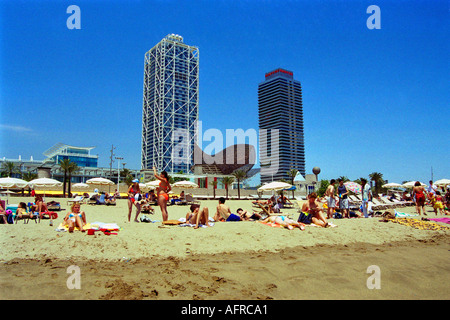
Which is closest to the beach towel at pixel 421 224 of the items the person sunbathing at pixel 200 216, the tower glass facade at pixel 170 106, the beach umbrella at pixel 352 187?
the person sunbathing at pixel 200 216

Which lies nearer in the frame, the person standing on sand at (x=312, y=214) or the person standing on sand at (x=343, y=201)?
the person standing on sand at (x=312, y=214)

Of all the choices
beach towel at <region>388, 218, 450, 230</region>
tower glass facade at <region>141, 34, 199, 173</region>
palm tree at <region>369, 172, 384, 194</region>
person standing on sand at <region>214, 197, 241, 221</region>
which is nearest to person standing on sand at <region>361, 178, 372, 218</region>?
beach towel at <region>388, 218, 450, 230</region>

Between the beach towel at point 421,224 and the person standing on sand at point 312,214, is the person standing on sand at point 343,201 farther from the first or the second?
the person standing on sand at point 312,214

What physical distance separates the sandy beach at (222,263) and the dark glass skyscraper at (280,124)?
13707 centimetres

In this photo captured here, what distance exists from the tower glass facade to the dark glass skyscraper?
46.0m

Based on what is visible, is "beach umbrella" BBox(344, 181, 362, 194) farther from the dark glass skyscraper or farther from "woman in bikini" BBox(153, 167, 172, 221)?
the dark glass skyscraper

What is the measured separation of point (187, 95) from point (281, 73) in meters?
60.2

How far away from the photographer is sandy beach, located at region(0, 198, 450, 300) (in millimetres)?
3225

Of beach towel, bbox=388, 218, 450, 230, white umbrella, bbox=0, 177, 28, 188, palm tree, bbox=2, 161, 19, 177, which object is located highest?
palm tree, bbox=2, 161, 19, 177

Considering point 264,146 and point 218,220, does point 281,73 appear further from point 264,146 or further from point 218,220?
point 218,220

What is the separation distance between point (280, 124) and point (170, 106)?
60541 mm

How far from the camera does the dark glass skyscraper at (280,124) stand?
144125 mm

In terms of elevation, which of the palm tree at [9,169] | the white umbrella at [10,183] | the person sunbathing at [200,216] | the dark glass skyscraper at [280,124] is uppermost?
the dark glass skyscraper at [280,124]
